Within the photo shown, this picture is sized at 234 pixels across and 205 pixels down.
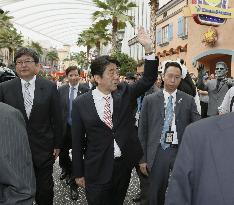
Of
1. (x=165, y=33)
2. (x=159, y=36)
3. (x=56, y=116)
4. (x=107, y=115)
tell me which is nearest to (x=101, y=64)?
(x=107, y=115)

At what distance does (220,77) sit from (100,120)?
5.72 m

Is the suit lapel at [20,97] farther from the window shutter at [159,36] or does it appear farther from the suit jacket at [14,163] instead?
the window shutter at [159,36]

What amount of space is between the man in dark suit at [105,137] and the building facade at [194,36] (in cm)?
1528

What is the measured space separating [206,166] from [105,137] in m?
2.29

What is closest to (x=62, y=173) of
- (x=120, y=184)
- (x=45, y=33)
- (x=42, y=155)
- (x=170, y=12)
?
(x=42, y=155)

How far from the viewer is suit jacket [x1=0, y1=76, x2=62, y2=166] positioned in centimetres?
427

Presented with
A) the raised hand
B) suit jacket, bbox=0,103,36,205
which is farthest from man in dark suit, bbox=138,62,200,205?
suit jacket, bbox=0,103,36,205

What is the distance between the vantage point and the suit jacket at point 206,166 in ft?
4.83

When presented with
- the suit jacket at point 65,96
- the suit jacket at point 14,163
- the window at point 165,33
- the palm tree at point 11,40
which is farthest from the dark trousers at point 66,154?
the palm tree at point 11,40

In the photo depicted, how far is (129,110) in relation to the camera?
13.1 ft

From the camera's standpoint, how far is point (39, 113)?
4301 millimetres

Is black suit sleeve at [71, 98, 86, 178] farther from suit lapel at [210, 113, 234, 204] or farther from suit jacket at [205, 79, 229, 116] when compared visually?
suit jacket at [205, 79, 229, 116]

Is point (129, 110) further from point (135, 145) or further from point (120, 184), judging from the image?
point (120, 184)

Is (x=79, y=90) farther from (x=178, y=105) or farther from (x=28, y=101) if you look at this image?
(x=178, y=105)
